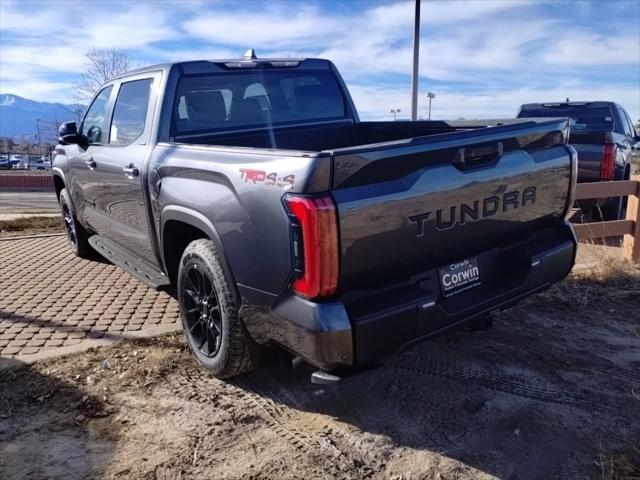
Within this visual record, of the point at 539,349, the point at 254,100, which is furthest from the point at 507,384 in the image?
the point at 254,100

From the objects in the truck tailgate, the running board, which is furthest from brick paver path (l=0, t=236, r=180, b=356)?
the truck tailgate

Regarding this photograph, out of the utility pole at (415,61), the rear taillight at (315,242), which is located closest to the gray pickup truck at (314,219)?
the rear taillight at (315,242)

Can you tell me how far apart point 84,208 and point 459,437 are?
15.0 ft

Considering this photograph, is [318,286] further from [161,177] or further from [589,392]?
[589,392]

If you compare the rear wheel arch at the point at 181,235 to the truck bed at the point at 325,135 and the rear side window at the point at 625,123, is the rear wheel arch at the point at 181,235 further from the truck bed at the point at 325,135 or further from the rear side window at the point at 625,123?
the rear side window at the point at 625,123

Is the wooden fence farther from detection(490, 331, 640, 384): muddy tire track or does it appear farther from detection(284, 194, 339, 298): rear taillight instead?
detection(284, 194, 339, 298): rear taillight

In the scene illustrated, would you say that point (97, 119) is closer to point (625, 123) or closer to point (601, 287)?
point (601, 287)

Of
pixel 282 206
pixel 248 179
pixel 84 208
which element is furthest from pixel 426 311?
pixel 84 208

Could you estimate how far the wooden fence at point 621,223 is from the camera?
6.03m

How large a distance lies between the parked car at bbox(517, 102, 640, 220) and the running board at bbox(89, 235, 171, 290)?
4602mm

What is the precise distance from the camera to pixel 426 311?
2.74m

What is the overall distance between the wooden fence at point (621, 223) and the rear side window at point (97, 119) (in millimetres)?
4904

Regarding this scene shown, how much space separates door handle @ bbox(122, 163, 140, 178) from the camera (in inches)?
160

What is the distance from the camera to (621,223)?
6203 millimetres
